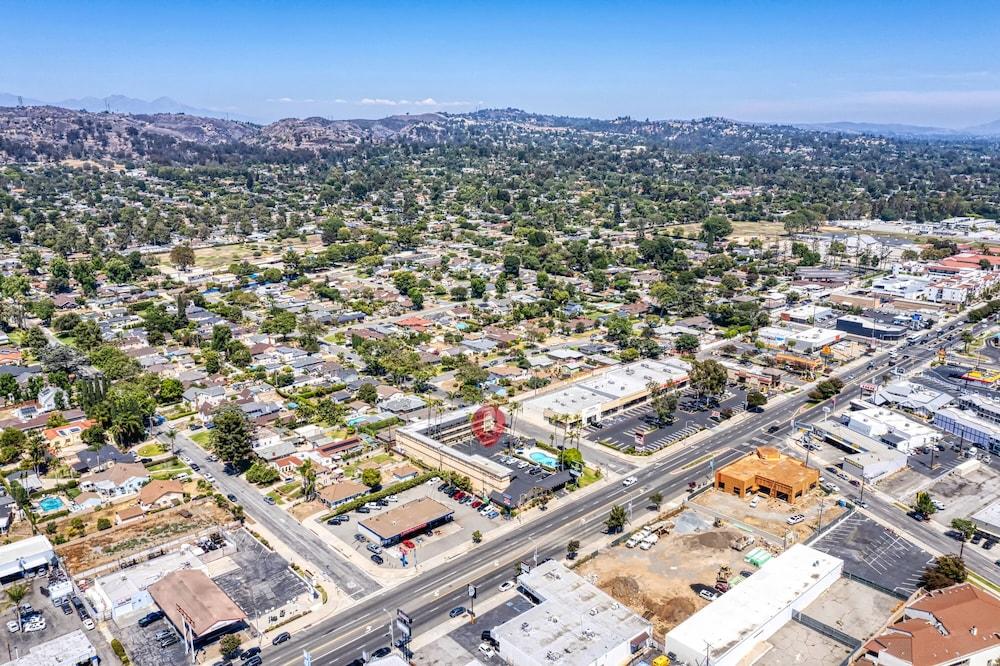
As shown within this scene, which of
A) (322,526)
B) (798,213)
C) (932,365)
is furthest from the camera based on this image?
(798,213)

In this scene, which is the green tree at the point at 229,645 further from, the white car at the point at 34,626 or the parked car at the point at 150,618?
the white car at the point at 34,626

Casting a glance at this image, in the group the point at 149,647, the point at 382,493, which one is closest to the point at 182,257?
the point at 382,493

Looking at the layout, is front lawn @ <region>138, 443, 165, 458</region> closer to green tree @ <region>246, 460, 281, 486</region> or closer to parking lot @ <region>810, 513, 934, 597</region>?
green tree @ <region>246, 460, 281, 486</region>

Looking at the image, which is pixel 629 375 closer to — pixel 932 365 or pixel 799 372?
pixel 799 372

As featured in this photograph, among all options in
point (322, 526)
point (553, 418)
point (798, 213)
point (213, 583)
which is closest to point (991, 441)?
point (553, 418)

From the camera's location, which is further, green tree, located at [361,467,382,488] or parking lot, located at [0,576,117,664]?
green tree, located at [361,467,382,488]

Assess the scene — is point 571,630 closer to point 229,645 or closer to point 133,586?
point 229,645

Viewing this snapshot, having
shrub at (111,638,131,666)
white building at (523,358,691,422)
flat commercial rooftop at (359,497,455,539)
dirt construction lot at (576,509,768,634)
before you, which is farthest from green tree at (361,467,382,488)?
shrub at (111,638,131,666)
